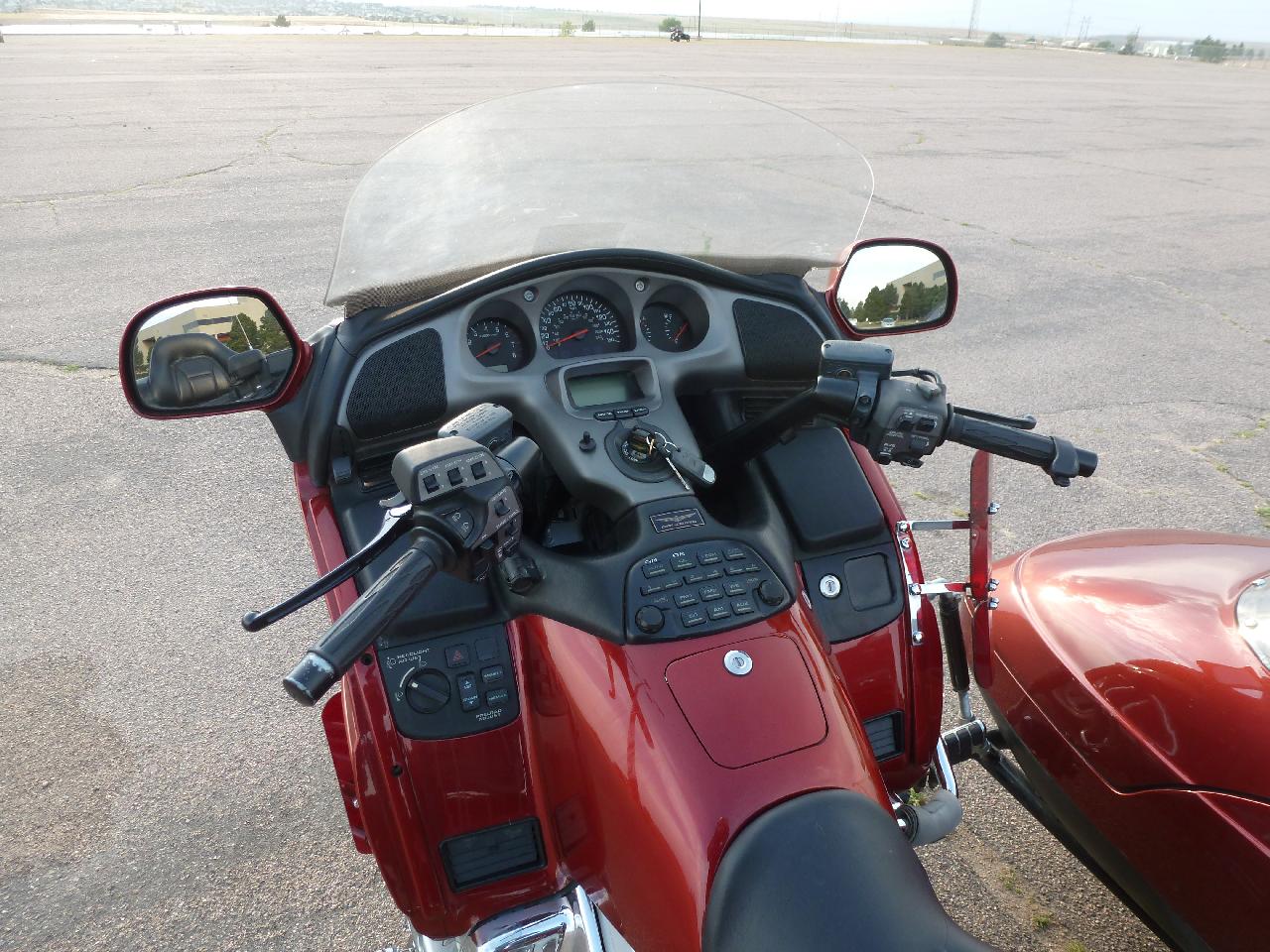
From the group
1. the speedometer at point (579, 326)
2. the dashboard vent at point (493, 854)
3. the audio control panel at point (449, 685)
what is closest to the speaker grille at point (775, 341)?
the speedometer at point (579, 326)

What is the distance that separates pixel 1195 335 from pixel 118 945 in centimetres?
762

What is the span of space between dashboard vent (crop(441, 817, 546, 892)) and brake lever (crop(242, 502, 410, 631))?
875 mm

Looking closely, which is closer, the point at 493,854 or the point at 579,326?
the point at 493,854

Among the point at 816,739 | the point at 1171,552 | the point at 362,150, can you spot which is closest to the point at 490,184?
the point at 816,739

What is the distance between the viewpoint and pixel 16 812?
9.57 feet

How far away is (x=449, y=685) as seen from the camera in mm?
2016

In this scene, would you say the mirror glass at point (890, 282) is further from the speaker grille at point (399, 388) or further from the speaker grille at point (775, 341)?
the speaker grille at point (399, 388)

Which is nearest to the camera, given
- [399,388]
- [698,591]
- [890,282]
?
[698,591]

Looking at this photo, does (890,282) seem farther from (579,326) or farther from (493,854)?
(493,854)

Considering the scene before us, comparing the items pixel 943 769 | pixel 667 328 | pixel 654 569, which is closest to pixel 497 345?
pixel 667 328

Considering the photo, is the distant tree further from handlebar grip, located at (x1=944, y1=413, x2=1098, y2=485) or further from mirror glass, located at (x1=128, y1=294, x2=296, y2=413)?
mirror glass, located at (x1=128, y1=294, x2=296, y2=413)

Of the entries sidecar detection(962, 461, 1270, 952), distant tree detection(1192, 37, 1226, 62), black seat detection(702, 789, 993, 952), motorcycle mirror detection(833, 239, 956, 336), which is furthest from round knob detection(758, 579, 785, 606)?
distant tree detection(1192, 37, 1226, 62)

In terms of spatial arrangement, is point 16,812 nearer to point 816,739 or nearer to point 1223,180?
point 816,739

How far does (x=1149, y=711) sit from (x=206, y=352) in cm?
214
